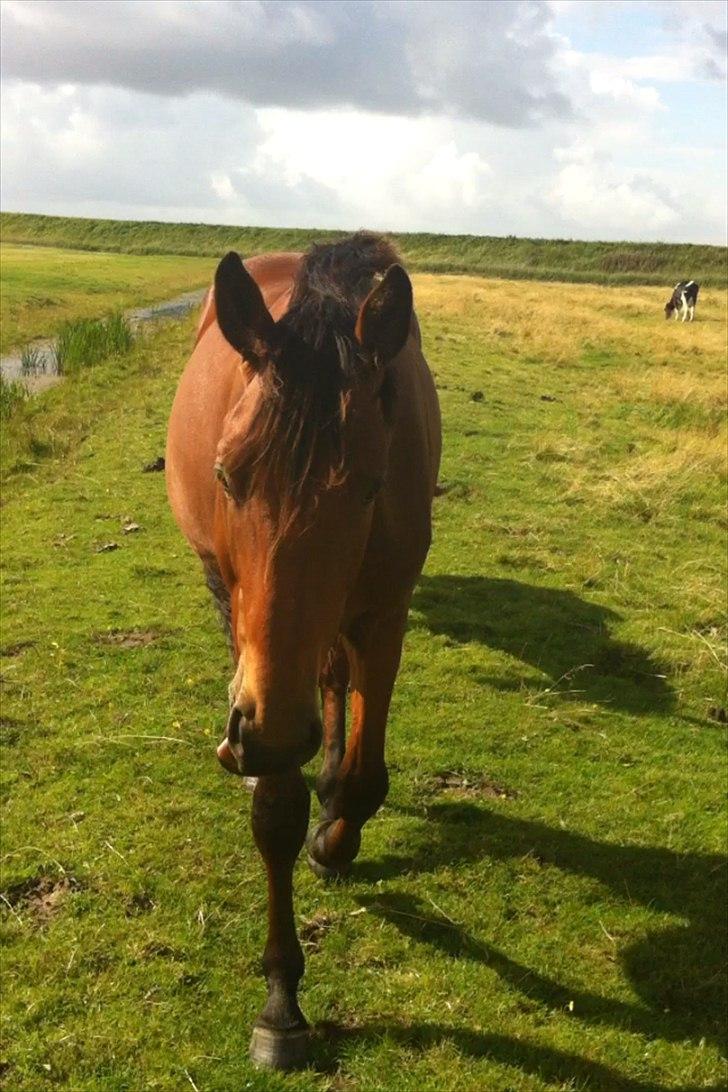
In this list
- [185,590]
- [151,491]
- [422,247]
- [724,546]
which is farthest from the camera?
[422,247]

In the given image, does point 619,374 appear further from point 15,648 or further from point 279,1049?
point 279,1049

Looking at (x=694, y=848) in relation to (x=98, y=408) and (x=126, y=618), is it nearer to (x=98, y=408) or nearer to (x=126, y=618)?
(x=126, y=618)

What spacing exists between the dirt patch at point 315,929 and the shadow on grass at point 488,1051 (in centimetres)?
41

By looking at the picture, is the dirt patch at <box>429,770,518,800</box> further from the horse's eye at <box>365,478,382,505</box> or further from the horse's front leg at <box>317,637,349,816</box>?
the horse's eye at <box>365,478,382,505</box>

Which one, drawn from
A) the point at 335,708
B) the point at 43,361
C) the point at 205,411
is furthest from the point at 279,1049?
the point at 43,361

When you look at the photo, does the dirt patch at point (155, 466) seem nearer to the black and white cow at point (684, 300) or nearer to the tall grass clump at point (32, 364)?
the tall grass clump at point (32, 364)

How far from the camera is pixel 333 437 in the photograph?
240 centimetres

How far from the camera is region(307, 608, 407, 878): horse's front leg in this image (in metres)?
3.39

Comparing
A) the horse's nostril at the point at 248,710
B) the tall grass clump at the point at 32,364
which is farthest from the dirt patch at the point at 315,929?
the tall grass clump at the point at 32,364

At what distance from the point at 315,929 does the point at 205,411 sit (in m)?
2.14

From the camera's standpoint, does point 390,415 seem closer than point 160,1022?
Yes

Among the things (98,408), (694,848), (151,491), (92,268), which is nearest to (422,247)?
(92,268)

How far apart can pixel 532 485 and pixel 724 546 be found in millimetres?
2293

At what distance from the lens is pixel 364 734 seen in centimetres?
352
